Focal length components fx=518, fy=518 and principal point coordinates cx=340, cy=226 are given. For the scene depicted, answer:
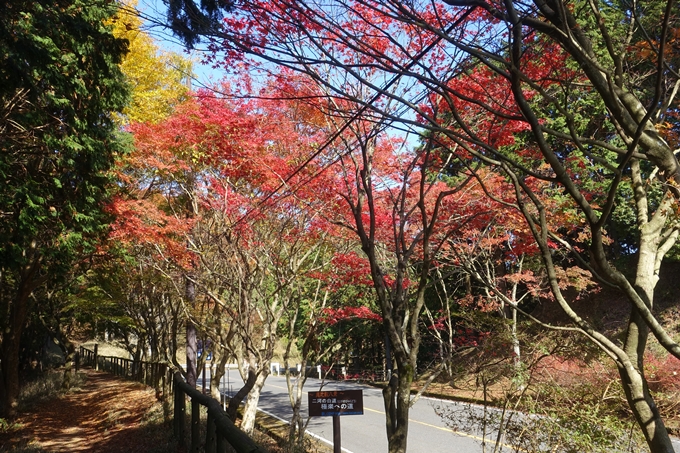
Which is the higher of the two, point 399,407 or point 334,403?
point 399,407

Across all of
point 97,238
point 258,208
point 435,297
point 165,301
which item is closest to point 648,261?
point 258,208

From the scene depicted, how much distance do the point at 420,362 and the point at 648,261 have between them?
2592cm

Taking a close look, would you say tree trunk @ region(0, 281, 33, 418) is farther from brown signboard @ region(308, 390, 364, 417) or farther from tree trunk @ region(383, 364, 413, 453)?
tree trunk @ region(383, 364, 413, 453)

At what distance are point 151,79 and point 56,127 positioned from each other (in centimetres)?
842

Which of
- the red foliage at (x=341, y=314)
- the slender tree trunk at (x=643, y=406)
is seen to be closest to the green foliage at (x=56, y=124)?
the red foliage at (x=341, y=314)

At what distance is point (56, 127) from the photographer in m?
9.91

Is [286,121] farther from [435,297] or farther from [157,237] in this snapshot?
[435,297]

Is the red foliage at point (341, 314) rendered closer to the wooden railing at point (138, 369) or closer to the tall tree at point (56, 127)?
the wooden railing at point (138, 369)

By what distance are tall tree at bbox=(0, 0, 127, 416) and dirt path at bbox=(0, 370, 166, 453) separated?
11.7ft

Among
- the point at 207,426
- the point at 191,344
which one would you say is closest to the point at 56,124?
the point at 207,426

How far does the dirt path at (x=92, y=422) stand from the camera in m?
9.87

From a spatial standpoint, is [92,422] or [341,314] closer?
[341,314]

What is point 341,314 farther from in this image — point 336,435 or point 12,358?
point 12,358

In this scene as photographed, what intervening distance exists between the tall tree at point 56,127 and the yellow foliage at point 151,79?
5358 millimetres
